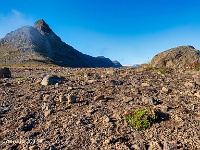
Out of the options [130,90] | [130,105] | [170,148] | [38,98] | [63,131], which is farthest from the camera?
[130,90]

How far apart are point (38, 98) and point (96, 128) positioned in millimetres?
5408

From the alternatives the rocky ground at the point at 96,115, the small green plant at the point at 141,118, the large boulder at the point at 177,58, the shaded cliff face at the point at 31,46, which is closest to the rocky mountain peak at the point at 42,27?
the shaded cliff face at the point at 31,46

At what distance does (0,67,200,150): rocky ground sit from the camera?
10570 mm

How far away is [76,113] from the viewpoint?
13.1 m

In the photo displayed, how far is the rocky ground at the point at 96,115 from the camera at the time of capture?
34.7ft

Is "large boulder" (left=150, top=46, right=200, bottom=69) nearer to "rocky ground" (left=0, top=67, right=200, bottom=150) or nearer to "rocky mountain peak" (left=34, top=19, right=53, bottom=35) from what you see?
"rocky ground" (left=0, top=67, right=200, bottom=150)

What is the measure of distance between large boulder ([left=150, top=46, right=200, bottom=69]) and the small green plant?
15.4 metres

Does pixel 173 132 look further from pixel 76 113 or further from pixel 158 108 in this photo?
pixel 76 113

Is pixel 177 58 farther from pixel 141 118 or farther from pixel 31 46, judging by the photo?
pixel 31 46

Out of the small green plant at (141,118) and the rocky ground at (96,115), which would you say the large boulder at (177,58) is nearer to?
the rocky ground at (96,115)

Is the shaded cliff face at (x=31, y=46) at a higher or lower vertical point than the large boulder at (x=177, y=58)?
higher

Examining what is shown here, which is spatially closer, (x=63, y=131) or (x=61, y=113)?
(x=63, y=131)

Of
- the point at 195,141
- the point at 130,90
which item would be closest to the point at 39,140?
the point at 195,141

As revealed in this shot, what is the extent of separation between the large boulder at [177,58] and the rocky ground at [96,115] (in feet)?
26.3
